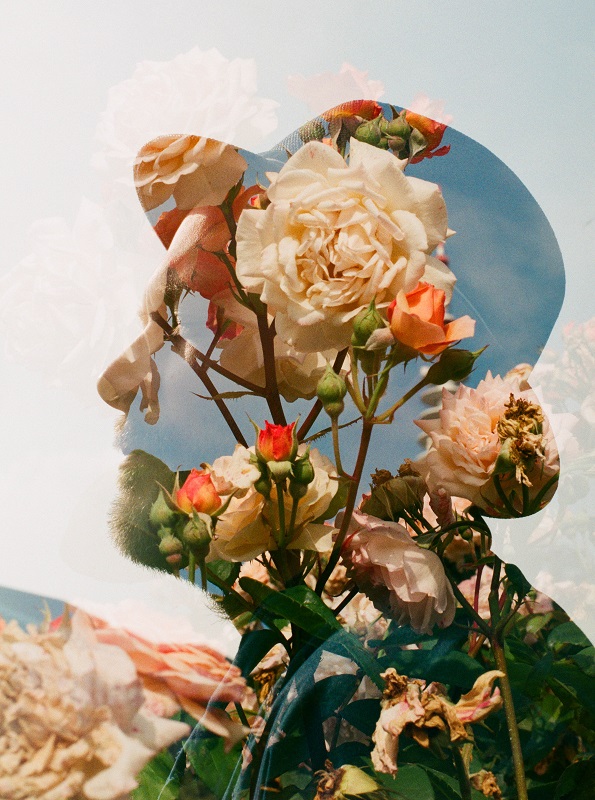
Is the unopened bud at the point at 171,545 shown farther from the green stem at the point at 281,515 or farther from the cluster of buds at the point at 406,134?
the cluster of buds at the point at 406,134

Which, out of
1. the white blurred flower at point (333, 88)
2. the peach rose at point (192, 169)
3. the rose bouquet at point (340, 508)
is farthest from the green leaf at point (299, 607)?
the white blurred flower at point (333, 88)

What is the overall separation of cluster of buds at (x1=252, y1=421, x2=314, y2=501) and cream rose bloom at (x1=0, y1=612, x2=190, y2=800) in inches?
4.3

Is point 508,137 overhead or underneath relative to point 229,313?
overhead

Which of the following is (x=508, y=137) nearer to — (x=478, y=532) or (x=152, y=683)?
(x=478, y=532)

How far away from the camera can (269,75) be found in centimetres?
51

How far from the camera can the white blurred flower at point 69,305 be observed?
0.43 m

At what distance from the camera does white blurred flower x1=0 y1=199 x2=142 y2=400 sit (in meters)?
0.43

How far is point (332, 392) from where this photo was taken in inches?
15.1

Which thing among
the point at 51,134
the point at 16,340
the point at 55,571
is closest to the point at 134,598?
the point at 55,571

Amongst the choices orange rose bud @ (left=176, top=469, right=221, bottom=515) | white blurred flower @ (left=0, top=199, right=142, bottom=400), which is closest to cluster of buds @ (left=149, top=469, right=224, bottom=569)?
orange rose bud @ (left=176, top=469, right=221, bottom=515)

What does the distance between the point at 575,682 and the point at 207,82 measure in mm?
403

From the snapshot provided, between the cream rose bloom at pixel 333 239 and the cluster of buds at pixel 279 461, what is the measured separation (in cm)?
6

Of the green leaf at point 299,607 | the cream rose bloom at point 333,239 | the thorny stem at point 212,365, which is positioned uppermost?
the cream rose bloom at point 333,239

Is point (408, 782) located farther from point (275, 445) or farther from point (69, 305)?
point (69, 305)
